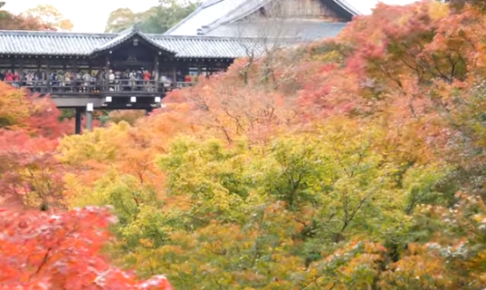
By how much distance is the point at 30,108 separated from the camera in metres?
23.3

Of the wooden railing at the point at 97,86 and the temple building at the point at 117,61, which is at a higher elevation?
the temple building at the point at 117,61

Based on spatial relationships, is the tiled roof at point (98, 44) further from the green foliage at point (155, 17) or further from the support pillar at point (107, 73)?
the green foliage at point (155, 17)

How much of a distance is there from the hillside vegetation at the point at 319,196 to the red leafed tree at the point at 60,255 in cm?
3

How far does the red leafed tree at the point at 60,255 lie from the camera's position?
18.9 feet

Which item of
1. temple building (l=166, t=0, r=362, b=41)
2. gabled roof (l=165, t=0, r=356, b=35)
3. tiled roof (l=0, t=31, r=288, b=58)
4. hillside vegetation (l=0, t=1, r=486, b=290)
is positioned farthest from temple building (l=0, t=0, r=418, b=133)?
hillside vegetation (l=0, t=1, r=486, b=290)

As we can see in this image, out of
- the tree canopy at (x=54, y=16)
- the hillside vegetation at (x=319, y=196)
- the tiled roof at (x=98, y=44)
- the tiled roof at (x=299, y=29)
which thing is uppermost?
the tree canopy at (x=54, y=16)

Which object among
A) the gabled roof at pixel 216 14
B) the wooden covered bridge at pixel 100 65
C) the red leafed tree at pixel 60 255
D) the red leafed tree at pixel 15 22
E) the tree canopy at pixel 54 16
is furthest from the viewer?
the tree canopy at pixel 54 16

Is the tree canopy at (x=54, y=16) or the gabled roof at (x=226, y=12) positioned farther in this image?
the tree canopy at (x=54, y=16)

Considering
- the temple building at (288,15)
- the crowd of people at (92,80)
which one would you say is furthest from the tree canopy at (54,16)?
the crowd of people at (92,80)

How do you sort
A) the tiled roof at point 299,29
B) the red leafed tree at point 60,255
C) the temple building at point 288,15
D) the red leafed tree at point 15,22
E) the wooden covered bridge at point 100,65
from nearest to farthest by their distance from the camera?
the red leafed tree at point 60,255 < the wooden covered bridge at point 100,65 < the tiled roof at point 299,29 < the temple building at point 288,15 < the red leafed tree at point 15,22

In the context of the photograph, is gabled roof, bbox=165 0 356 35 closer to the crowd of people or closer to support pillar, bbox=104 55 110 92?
the crowd of people

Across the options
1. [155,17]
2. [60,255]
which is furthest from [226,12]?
[60,255]

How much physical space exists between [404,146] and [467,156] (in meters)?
2.33

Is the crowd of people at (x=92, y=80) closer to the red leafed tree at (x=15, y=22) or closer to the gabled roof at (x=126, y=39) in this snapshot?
the gabled roof at (x=126, y=39)
